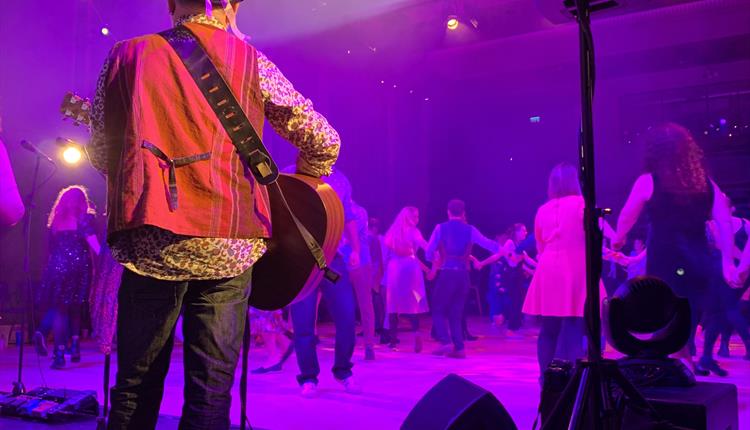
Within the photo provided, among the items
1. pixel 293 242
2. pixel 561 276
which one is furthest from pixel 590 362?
pixel 561 276

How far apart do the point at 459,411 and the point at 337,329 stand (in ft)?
11.2

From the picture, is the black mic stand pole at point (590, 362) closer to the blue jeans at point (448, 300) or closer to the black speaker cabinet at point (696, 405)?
the black speaker cabinet at point (696, 405)

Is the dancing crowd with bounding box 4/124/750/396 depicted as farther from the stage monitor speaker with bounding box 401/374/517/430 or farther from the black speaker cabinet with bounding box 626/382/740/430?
the stage monitor speaker with bounding box 401/374/517/430

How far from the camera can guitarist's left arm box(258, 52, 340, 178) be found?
1.97 m

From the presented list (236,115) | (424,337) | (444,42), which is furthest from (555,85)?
(236,115)

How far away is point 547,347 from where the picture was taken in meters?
4.54

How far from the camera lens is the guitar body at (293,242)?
2.10 meters

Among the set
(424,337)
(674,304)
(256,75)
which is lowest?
(424,337)

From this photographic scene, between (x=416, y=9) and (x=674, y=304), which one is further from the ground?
(x=416, y=9)

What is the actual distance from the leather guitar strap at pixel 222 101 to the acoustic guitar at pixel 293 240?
0.75 ft

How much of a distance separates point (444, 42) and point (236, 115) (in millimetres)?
13302

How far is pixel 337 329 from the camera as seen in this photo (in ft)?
17.4

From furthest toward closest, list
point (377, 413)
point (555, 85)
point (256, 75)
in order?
1. point (555, 85)
2. point (377, 413)
3. point (256, 75)

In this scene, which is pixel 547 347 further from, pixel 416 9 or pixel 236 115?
pixel 416 9
